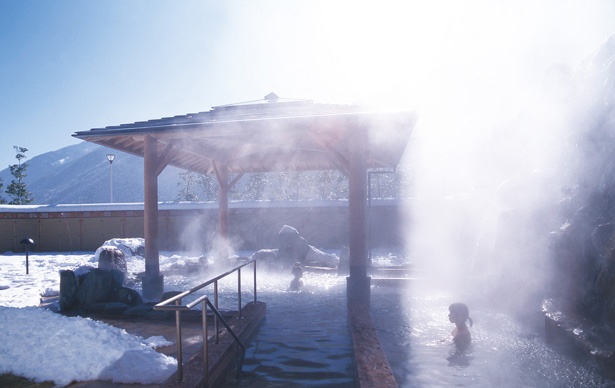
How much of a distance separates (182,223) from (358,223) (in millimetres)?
13786

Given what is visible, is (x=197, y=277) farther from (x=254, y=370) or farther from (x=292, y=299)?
(x=254, y=370)

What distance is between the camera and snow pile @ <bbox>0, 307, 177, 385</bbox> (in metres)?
3.46

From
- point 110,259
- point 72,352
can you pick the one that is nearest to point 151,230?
point 110,259

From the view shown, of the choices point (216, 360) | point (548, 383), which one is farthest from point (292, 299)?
point (548, 383)

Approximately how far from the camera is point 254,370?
4086 millimetres

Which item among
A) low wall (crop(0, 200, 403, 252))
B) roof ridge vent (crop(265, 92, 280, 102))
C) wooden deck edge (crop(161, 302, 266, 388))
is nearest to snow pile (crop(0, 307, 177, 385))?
wooden deck edge (crop(161, 302, 266, 388))

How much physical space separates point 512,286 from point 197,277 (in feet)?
27.4

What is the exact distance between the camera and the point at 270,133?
6.90 metres

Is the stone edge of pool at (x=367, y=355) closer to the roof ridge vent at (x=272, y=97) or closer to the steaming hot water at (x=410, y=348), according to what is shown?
the steaming hot water at (x=410, y=348)

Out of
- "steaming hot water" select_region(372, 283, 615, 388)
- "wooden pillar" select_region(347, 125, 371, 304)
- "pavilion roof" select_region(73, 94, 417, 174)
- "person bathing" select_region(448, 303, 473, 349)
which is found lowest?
"steaming hot water" select_region(372, 283, 615, 388)

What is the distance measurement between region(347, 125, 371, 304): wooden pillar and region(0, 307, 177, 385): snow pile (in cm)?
345

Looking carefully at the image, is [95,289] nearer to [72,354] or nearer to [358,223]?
[72,354]

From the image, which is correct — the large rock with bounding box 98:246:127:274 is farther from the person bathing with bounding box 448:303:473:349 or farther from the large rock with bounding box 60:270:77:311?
the person bathing with bounding box 448:303:473:349

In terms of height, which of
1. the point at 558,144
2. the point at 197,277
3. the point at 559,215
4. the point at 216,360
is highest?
the point at 558,144
